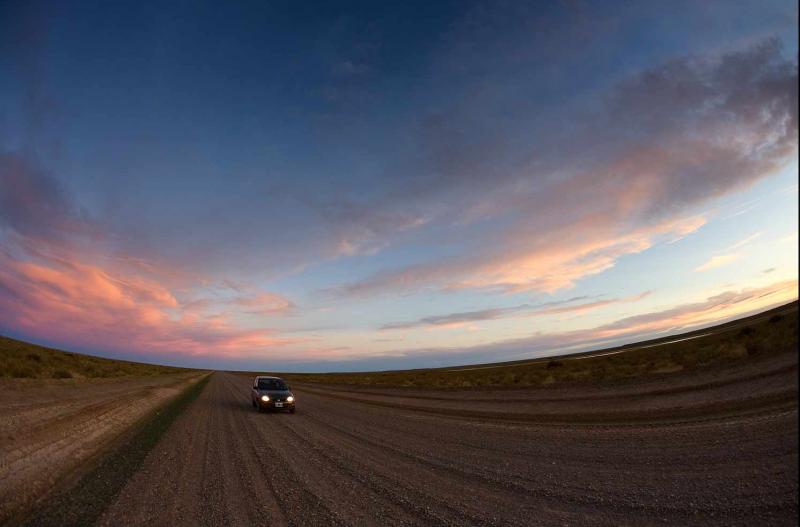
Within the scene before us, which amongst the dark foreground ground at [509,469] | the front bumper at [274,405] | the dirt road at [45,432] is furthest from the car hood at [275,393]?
the dirt road at [45,432]

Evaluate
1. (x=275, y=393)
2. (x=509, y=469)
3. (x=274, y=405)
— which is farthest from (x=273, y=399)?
(x=509, y=469)

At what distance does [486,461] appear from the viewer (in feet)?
34.5

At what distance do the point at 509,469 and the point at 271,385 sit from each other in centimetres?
1774

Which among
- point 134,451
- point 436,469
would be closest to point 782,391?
point 436,469

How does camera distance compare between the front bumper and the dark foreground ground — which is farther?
the front bumper

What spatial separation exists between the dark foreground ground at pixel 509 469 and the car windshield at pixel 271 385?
6.44 meters

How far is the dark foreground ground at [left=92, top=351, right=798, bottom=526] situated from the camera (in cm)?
695

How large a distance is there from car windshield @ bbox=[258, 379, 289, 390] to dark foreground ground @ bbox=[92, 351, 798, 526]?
644 centimetres

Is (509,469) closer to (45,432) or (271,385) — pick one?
(45,432)

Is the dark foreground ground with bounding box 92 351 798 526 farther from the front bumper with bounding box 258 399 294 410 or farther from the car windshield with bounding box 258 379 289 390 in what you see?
the car windshield with bounding box 258 379 289 390

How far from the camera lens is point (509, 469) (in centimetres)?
963

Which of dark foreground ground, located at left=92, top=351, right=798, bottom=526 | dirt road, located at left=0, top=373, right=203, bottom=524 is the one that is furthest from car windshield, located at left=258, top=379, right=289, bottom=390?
dark foreground ground, located at left=92, top=351, right=798, bottom=526

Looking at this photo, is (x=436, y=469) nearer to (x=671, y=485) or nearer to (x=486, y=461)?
(x=486, y=461)

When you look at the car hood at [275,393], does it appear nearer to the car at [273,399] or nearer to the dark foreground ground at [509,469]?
the car at [273,399]
